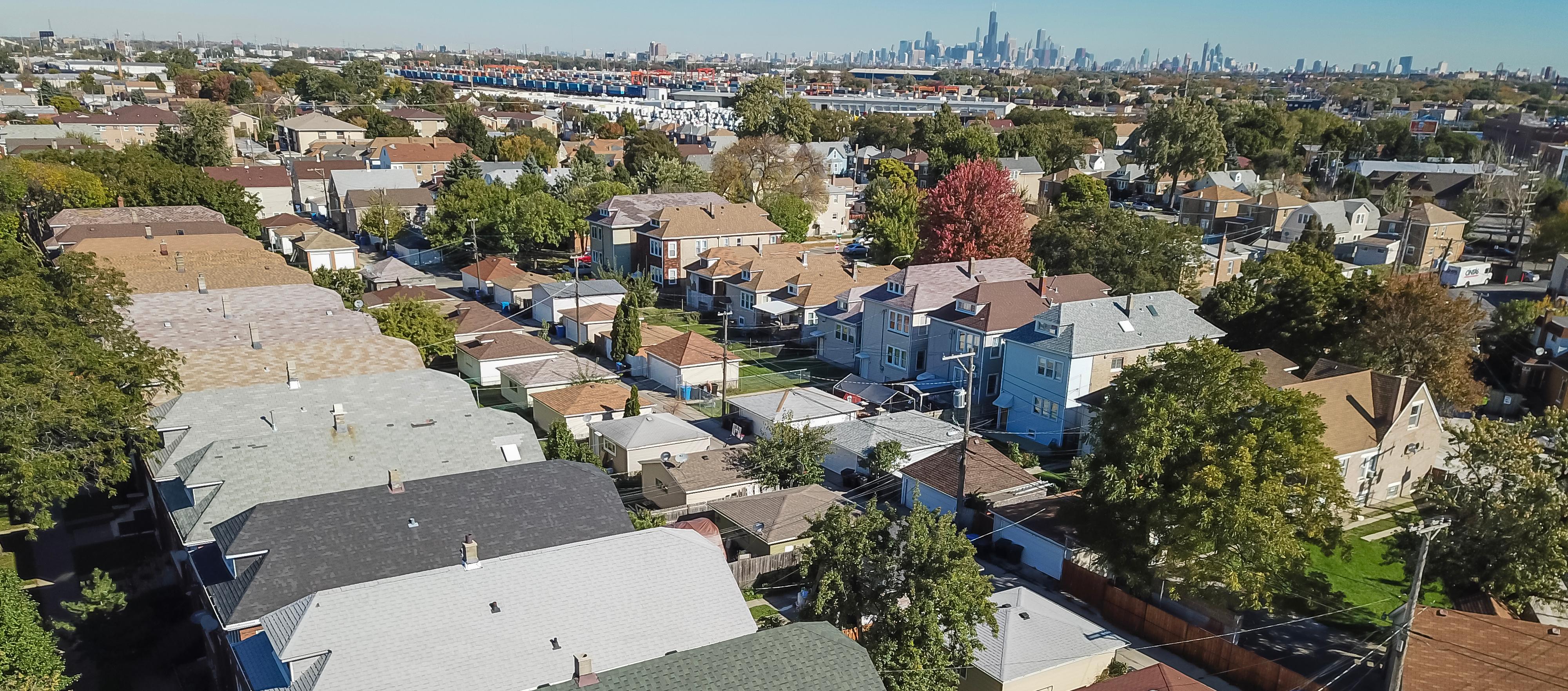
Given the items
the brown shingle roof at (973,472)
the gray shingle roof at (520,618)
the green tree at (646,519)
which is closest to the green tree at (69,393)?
the gray shingle roof at (520,618)

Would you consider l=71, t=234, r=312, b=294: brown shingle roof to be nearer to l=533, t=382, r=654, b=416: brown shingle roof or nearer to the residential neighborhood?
the residential neighborhood

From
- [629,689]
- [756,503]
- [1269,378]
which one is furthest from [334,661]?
[1269,378]

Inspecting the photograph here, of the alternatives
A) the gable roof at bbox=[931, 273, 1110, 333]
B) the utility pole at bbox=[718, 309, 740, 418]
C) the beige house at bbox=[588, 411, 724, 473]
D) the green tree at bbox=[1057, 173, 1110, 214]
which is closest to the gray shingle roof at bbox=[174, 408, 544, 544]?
the beige house at bbox=[588, 411, 724, 473]

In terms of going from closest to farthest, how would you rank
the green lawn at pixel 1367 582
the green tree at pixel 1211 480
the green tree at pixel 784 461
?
the green tree at pixel 1211 480 < the green lawn at pixel 1367 582 < the green tree at pixel 784 461

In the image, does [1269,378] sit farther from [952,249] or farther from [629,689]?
[629,689]

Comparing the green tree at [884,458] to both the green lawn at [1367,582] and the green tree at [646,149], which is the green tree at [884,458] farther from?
the green tree at [646,149]

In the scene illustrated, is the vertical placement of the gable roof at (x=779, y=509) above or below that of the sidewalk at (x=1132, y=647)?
above
